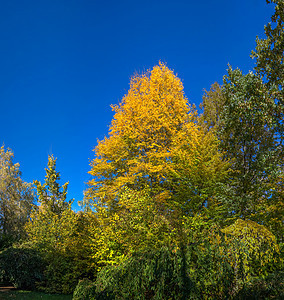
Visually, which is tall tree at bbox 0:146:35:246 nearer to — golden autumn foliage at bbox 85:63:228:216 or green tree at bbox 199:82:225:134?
golden autumn foliage at bbox 85:63:228:216

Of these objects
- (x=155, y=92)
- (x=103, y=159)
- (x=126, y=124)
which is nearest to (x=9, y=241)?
(x=103, y=159)

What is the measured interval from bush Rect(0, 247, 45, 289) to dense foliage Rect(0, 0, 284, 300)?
0.18ft

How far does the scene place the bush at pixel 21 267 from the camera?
13.5m

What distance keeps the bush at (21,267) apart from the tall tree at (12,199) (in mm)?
12528

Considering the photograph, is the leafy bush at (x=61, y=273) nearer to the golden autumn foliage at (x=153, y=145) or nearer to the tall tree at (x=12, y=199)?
the golden autumn foliage at (x=153, y=145)

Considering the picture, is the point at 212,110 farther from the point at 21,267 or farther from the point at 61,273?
the point at 21,267

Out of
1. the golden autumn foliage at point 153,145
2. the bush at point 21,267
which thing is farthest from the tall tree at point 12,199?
the golden autumn foliage at point 153,145

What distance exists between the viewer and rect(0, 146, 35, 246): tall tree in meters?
26.5

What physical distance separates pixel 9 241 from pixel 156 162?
12.9 m

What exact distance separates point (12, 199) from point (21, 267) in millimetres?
Answer: 15282

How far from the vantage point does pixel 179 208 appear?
492 inches

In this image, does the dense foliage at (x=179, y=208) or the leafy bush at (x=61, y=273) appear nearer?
the dense foliage at (x=179, y=208)

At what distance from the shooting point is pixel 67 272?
13.7m

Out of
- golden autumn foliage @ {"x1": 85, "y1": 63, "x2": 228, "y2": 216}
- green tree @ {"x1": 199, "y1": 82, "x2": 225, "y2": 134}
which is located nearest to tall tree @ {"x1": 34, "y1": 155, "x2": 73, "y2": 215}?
golden autumn foliage @ {"x1": 85, "y1": 63, "x2": 228, "y2": 216}
